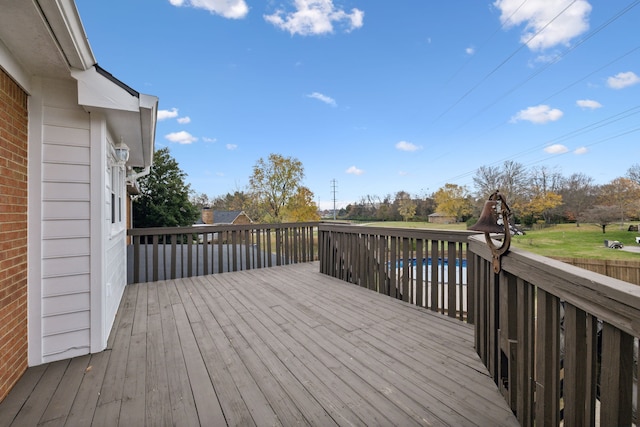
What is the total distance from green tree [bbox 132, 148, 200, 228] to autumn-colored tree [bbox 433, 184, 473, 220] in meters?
14.5

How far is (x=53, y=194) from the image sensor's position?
2.24 m

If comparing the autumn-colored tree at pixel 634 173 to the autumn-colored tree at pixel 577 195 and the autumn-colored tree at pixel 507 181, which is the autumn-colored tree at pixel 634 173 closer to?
the autumn-colored tree at pixel 577 195

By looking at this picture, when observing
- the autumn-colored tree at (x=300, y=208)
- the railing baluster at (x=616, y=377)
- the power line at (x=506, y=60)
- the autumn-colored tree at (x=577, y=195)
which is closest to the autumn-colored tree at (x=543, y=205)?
the autumn-colored tree at (x=577, y=195)

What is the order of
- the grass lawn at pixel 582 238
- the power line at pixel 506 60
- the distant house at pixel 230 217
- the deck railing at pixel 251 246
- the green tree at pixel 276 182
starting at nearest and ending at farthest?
the deck railing at pixel 251 246
the grass lawn at pixel 582 238
the power line at pixel 506 60
the green tree at pixel 276 182
the distant house at pixel 230 217

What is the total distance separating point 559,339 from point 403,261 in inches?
91.0

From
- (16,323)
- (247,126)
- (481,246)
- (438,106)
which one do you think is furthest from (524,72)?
(16,323)

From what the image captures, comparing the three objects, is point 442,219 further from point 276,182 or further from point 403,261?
point 403,261

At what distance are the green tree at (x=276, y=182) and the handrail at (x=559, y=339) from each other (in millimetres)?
15140

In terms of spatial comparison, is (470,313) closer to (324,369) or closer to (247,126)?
(324,369)

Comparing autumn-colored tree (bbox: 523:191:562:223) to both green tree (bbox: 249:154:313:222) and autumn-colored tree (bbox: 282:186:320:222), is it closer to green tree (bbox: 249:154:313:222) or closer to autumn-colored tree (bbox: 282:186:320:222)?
autumn-colored tree (bbox: 282:186:320:222)

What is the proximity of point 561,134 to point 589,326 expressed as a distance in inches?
1218

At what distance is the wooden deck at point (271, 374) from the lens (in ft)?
5.19

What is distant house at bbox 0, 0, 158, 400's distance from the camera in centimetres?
183

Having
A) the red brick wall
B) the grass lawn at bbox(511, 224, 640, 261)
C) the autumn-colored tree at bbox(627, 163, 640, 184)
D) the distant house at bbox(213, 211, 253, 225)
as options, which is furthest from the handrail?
the distant house at bbox(213, 211, 253, 225)
